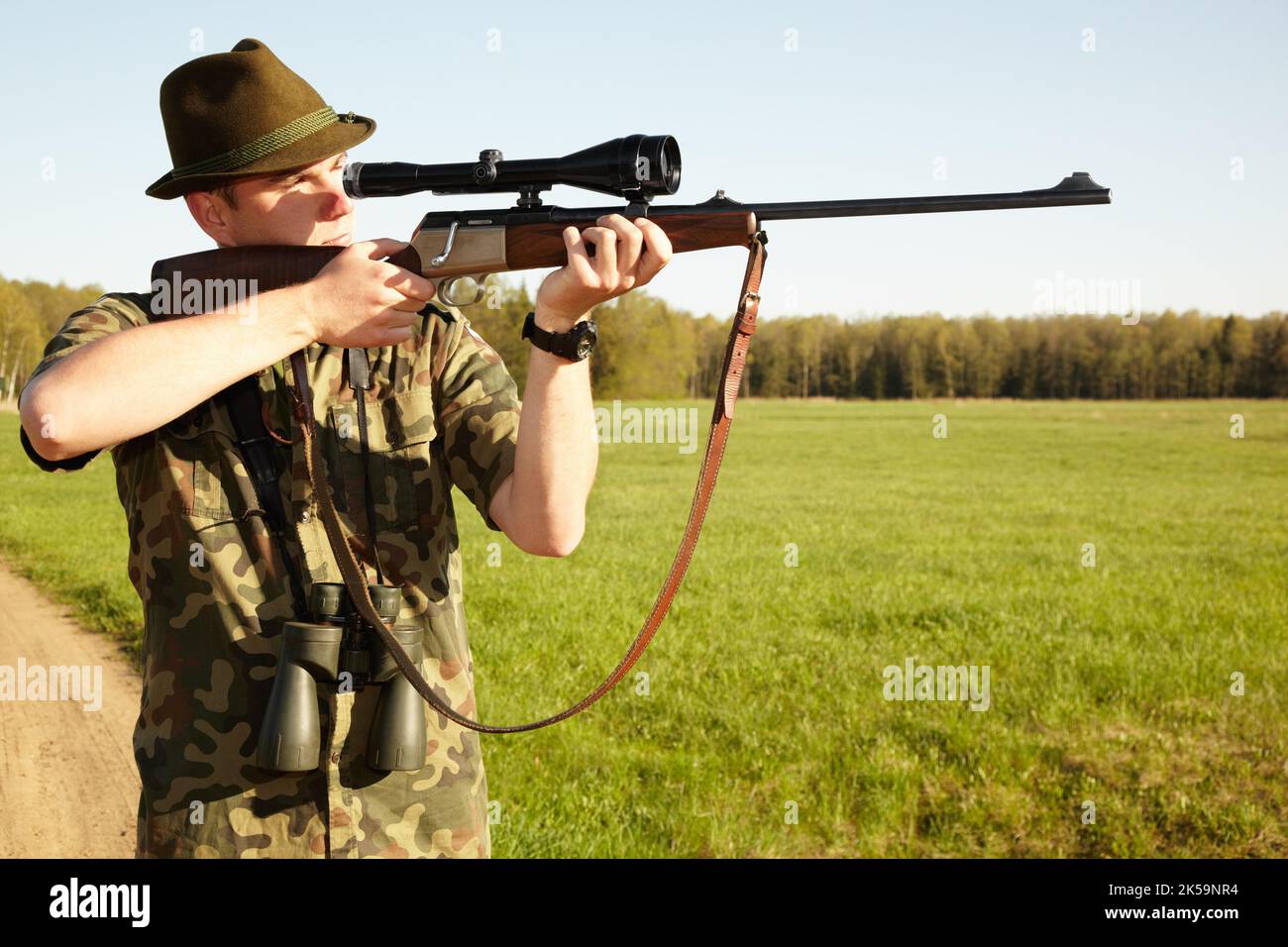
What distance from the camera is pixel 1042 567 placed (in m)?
15.5

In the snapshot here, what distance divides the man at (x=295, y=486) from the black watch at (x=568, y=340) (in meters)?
0.03

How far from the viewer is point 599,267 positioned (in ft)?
9.55

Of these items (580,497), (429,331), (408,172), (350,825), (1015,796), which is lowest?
(1015,796)

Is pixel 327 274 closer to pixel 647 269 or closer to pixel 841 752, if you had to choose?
pixel 647 269

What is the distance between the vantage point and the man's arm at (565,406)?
2.82 meters

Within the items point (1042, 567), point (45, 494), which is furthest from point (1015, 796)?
point (45, 494)

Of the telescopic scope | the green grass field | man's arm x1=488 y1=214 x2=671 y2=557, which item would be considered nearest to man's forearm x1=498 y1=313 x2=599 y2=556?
man's arm x1=488 y1=214 x2=671 y2=557

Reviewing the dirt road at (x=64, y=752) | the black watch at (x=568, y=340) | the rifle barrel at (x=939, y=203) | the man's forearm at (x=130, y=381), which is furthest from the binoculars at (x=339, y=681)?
the dirt road at (x=64, y=752)

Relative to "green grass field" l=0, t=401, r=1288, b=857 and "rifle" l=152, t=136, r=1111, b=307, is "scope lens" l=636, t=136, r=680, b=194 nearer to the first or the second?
"rifle" l=152, t=136, r=1111, b=307

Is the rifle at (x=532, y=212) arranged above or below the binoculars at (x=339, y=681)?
above

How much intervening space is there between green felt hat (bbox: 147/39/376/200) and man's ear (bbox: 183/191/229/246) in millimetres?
39

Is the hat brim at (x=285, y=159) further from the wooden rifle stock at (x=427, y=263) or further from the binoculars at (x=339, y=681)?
the binoculars at (x=339, y=681)

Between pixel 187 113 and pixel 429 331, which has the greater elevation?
pixel 187 113

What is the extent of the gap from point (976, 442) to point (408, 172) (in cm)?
4767
